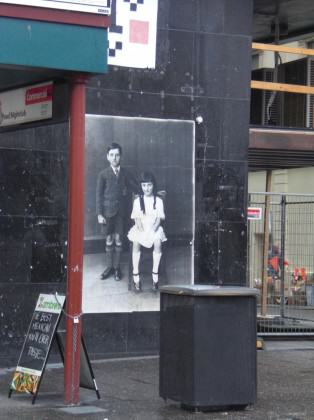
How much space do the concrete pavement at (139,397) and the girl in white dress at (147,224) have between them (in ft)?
4.38

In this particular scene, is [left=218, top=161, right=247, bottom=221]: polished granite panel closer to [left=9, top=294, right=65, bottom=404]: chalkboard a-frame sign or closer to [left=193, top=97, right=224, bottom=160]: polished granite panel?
[left=193, top=97, right=224, bottom=160]: polished granite panel

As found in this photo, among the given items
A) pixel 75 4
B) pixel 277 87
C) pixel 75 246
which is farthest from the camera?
pixel 277 87

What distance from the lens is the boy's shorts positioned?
40.9 feet

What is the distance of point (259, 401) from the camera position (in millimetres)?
9656

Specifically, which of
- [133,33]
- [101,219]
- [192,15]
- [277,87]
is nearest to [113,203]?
[101,219]

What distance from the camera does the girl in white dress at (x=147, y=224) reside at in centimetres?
1269

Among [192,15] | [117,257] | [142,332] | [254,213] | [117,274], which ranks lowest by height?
[142,332]

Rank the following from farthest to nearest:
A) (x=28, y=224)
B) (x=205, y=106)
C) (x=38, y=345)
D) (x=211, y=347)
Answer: (x=205, y=106) < (x=28, y=224) < (x=38, y=345) < (x=211, y=347)

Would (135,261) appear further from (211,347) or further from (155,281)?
(211,347)

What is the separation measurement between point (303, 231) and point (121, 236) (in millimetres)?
4630

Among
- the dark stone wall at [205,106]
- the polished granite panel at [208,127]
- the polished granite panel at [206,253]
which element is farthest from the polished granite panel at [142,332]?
the polished granite panel at [208,127]

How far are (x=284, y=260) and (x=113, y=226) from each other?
14.7ft

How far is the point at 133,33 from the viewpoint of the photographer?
12.6 m

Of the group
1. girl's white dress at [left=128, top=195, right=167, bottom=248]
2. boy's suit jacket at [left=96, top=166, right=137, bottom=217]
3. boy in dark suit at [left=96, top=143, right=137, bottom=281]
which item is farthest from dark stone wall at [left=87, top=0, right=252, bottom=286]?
boy's suit jacket at [left=96, top=166, right=137, bottom=217]
